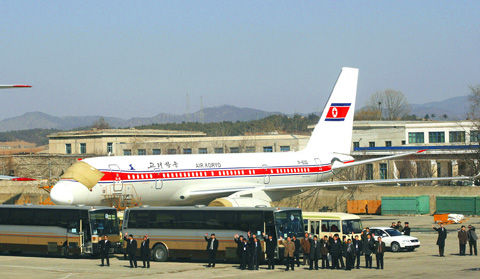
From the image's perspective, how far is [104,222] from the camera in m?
34.0

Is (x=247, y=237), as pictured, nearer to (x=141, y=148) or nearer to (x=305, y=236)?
(x=305, y=236)

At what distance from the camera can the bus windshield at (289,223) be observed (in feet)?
99.3

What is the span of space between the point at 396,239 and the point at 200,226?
36.4 feet

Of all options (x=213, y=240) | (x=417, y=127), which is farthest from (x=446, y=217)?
(x=417, y=127)

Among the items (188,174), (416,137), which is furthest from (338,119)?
(416,137)

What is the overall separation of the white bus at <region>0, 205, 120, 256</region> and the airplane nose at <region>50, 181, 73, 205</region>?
469 centimetres

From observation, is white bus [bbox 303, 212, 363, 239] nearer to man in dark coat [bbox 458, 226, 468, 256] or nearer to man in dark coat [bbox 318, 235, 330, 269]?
man in dark coat [bbox 318, 235, 330, 269]

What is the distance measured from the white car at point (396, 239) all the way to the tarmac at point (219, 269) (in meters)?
0.49

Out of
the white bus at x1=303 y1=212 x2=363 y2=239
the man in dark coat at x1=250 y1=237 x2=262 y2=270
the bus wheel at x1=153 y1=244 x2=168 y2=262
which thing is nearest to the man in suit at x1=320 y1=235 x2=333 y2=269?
the man in dark coat at x1=250 y1=237 x2=262 y2=270

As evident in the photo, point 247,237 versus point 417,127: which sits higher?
point 417,127

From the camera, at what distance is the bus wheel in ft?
106

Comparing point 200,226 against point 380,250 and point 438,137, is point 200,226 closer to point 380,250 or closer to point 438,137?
point 380,250

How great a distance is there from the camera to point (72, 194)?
4097cm

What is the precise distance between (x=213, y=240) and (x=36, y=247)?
10452mm
